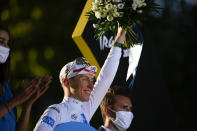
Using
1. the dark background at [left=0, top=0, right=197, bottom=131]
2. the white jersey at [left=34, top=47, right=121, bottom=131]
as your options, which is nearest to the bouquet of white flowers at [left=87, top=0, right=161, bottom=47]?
the white jersey at [left=34, top=47, right=121, bottom=131]

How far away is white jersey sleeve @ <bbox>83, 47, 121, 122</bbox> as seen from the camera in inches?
161

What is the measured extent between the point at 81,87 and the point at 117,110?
73 centimetres

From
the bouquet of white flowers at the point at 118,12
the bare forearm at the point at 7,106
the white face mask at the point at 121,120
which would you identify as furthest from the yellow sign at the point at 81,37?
the bare forearm at the point at 7,106

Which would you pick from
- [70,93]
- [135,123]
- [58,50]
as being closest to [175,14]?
[58,50]

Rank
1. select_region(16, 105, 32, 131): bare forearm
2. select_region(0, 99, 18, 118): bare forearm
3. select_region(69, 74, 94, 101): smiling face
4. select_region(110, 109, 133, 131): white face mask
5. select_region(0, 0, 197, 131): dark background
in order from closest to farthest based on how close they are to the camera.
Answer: select_region(0, 99, 18, 118): bare forearm < select_region(16, 105, 32, 131): bare forearm < select_region(69, 74, 94, 101): smiling face < select_region(110, 109, 133, 131): white face mask < select_region(0, 0, 197, 131): dark background

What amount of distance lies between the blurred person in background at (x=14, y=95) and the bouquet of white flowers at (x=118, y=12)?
927 mm

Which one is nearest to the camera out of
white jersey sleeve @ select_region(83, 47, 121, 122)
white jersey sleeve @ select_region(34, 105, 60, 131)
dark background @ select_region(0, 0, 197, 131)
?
white jersey sleeve @ select_region(34, 105, 60, 131)

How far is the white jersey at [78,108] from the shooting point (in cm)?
358

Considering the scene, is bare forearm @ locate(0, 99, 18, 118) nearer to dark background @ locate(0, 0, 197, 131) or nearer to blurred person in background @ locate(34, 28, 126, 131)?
blurred person in background @ locate(34, 28, 126, 131)

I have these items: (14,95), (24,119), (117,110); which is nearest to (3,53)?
(14,95)

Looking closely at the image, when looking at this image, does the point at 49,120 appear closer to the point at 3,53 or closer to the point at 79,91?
the point at 79,91

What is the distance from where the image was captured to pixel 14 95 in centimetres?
341

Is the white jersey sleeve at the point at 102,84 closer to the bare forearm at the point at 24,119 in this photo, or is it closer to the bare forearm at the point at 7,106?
the bare forearm at the point at 24,119

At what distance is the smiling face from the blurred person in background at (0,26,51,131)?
42cm
